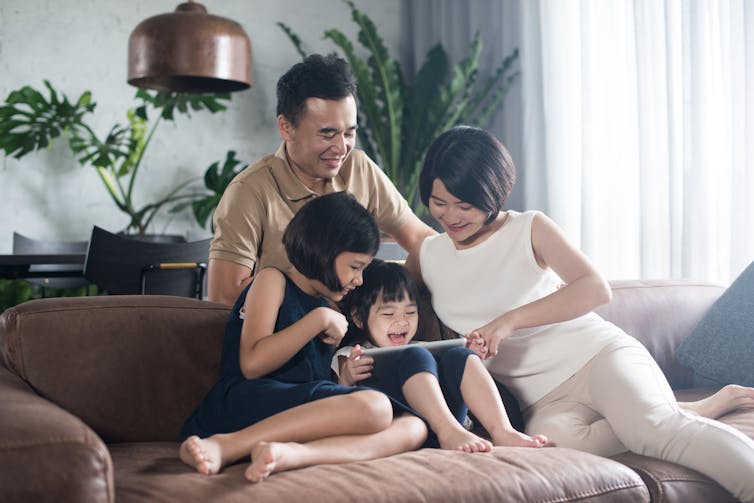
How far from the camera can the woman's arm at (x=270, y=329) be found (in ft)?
5.66

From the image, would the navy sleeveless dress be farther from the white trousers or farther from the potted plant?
the potted plant

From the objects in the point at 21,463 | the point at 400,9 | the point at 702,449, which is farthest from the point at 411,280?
the point at 400,9

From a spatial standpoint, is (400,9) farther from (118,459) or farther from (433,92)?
(118,459)

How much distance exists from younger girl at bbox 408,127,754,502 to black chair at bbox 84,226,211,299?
124 cm

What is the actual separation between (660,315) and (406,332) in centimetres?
84

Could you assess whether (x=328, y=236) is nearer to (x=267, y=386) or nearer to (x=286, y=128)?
(x=267, y=386)

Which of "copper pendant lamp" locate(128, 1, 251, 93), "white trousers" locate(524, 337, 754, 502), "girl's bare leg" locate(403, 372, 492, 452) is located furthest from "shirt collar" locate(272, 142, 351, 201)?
"copper pendant lamp" locate(128, 1, 251, 93)

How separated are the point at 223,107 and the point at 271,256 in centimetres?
278

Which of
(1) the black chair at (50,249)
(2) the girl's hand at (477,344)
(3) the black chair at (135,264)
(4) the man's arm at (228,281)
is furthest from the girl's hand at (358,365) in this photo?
(1) the black chair at (50,249)

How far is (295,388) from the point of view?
171 cm

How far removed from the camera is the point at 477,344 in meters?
1.88

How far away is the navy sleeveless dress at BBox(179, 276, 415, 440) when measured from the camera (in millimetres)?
1699

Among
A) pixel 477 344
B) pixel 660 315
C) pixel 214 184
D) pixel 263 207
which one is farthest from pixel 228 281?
pixel 214 184

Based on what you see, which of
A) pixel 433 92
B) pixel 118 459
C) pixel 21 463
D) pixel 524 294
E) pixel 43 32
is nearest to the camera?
pixel 21 463
